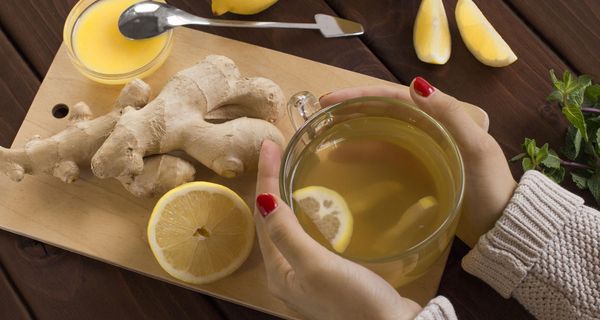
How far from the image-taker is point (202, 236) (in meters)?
1.05

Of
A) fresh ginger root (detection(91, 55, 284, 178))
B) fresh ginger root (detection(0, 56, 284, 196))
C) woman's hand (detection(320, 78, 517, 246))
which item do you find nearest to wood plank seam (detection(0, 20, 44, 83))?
fresh ginger root (detection(0, 56, 284, 196))

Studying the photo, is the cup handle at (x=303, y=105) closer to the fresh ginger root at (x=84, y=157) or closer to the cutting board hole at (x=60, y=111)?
the fresh ginger root at (x=84, y=157)

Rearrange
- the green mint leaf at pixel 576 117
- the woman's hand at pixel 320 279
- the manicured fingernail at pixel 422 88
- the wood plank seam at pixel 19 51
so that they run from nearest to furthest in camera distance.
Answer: the woman's hand at pixel 320 279 < the manicured fingernail at pixel 422 88 < the green mint leaf at pixel 576 117 < the wood plank seam at pixel 19 51

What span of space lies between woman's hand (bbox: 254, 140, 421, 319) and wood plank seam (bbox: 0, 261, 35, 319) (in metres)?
0.46

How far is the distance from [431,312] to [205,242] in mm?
354

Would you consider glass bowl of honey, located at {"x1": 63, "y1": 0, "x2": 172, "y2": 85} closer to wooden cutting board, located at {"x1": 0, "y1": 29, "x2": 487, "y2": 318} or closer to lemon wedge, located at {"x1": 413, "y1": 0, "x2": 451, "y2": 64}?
wooden cutting board, located at {"x1": 0, "y1": 29, "x2": 487, "y2": 318}

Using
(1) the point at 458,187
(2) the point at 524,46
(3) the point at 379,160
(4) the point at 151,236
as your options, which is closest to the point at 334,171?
(3) the point at 379,160

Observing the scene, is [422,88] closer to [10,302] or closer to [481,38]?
[481,38]

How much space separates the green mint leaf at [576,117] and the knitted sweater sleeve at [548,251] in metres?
0.14

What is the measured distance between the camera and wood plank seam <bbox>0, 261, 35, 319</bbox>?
112cm

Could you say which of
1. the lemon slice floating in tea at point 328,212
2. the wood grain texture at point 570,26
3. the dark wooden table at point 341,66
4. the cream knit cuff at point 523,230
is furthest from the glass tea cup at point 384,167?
the wood grain texture at point 570,26

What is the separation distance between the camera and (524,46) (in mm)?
1226

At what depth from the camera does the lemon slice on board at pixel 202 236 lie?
3.42ft

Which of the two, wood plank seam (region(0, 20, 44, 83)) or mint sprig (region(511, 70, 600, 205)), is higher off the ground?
wood plank seam (region(0, 20, 44, 83))
